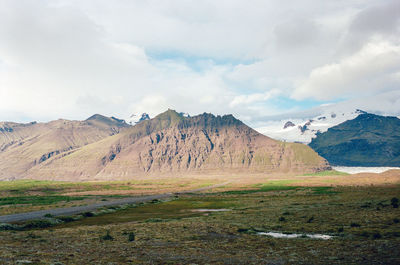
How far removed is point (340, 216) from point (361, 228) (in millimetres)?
9333

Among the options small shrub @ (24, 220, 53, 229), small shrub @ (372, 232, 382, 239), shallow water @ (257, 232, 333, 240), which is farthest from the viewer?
small shrub @ (24, 220, 53, 229)

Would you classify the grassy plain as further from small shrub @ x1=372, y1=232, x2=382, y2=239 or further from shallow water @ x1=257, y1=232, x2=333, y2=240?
shallow water @ x1=257, y1=232, x2=333, y2=240

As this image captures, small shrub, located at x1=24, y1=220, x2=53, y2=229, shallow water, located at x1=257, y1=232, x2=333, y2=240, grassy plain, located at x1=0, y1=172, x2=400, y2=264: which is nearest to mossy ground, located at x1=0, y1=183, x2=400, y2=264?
grassy plain, located at x1=0, y1=172, x2=400, y2=264

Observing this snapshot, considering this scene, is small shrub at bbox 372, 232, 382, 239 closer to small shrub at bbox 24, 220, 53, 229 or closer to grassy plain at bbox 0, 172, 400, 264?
grassy plain at bbox 0, 172, 400, 264

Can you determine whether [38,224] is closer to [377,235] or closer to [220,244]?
[220,244]

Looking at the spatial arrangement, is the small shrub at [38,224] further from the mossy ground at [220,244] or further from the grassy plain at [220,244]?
the mossy ground at [220,244]

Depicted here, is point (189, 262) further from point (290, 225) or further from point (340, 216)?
point (340, 216)

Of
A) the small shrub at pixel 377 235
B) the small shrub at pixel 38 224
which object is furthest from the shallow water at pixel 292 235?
the small shrub at pixel 38 224

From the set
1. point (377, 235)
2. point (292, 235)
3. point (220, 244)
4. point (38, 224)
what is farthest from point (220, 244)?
point (38, 224)

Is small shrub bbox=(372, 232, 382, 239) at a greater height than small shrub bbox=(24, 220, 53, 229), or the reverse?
small shrub bbox=(372, 232, 382, 239)

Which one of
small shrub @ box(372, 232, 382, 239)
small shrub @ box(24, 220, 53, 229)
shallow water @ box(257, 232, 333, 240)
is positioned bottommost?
small shrub @ box(24, 220, 53, 229)

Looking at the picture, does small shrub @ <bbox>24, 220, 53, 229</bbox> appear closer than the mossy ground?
No

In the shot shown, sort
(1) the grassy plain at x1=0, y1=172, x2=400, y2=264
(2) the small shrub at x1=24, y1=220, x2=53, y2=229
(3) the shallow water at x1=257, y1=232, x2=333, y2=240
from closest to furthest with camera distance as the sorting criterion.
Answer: (1) the grassy plain at x1=0, y1=172, x2=400, y2=264 → (3) the shallow water at x1=257, y1=232, x2=333, y2=240 → (2) the small shrub at x1=24, y1=220, x2=53, y2=229

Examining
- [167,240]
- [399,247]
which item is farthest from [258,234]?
[399,247]
